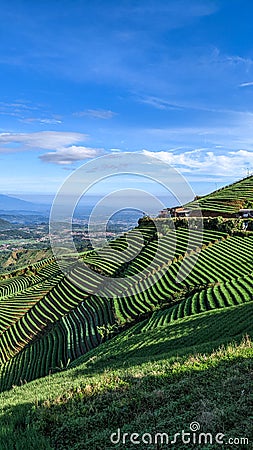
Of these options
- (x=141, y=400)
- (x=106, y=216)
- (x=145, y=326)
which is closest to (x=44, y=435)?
(x=141, y=400)

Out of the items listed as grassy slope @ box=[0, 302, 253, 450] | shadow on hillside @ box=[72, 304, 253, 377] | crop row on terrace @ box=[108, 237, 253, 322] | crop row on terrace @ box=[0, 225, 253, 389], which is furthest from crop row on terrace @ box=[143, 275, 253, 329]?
grassy slope @ box=[0, 302, 253, 450]

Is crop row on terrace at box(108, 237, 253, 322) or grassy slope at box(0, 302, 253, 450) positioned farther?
crop row on terrace at box(108, 237, 253, 322)

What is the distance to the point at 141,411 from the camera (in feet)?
15.7

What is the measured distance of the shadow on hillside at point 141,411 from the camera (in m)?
4.14

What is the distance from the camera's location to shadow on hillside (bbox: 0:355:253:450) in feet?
13.6

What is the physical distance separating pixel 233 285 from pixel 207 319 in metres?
10.4

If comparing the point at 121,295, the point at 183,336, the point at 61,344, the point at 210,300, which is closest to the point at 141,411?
the point at 183,336

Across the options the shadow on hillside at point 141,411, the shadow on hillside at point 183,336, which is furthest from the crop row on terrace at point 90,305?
the shadow on hillside at point 141,411

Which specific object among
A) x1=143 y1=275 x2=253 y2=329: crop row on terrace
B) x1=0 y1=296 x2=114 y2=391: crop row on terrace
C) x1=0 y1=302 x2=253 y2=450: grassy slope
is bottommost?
x1=0 y1=296 x2=114 y2=391: crop row on terrace

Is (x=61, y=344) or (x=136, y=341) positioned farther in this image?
(x=61, y=344)

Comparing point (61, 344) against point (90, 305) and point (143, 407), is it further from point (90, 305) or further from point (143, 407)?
point (143, 407)

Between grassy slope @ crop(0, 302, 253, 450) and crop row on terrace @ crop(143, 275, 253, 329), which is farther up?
grassy slope @ crop(0, 302, 253, 450)

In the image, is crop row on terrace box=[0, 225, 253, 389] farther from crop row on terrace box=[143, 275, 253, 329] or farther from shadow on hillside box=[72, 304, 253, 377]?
shadow on hillside box=[72, 304, 253, 377]

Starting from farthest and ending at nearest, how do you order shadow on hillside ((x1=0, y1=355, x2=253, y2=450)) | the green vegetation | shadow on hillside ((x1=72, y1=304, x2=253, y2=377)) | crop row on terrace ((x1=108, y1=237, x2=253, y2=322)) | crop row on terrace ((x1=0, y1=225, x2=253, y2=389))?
crop row on terrace ((x1=108, y1=237, x2=253, y2=322))
crop row on terrace ((x1=0, y1=225, x2=253, y2=389))
shadow on hillside ((x1=72, y1=304, x2=253, y2=377))
the green vegetation
shadow on hillside ((x1=0, y1=355, x2=253, y2=450))
